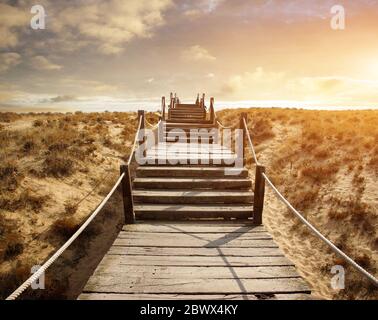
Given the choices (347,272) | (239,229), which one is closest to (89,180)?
(239,229)

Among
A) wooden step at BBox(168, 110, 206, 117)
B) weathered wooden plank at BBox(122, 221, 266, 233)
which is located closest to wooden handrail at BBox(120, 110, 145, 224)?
weathered wooden plank at BBox(122, 221, 266, 233)

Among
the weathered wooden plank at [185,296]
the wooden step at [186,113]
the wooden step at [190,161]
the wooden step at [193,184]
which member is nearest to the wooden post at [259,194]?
the wooden step at [193,184]

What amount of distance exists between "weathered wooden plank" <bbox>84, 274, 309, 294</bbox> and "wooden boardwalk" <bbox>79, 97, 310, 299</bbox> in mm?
13

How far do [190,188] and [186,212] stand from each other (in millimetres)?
1072

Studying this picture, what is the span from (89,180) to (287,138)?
11.1 meters

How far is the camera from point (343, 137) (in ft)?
45.5

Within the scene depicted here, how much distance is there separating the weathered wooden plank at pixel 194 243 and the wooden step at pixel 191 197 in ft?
4.83

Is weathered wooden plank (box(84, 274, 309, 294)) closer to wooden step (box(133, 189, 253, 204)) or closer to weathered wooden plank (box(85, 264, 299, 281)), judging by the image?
weathered wooden plank (box(85, 264, 299, 281))

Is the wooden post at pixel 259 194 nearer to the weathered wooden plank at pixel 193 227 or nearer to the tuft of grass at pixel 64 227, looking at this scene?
the weathered wooden plank at pixel 193 227

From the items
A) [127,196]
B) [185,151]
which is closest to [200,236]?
[127,196]

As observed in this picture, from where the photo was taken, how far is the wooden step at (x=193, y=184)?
6.96 metres

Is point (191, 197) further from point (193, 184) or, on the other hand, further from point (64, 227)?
point (64, 227)
